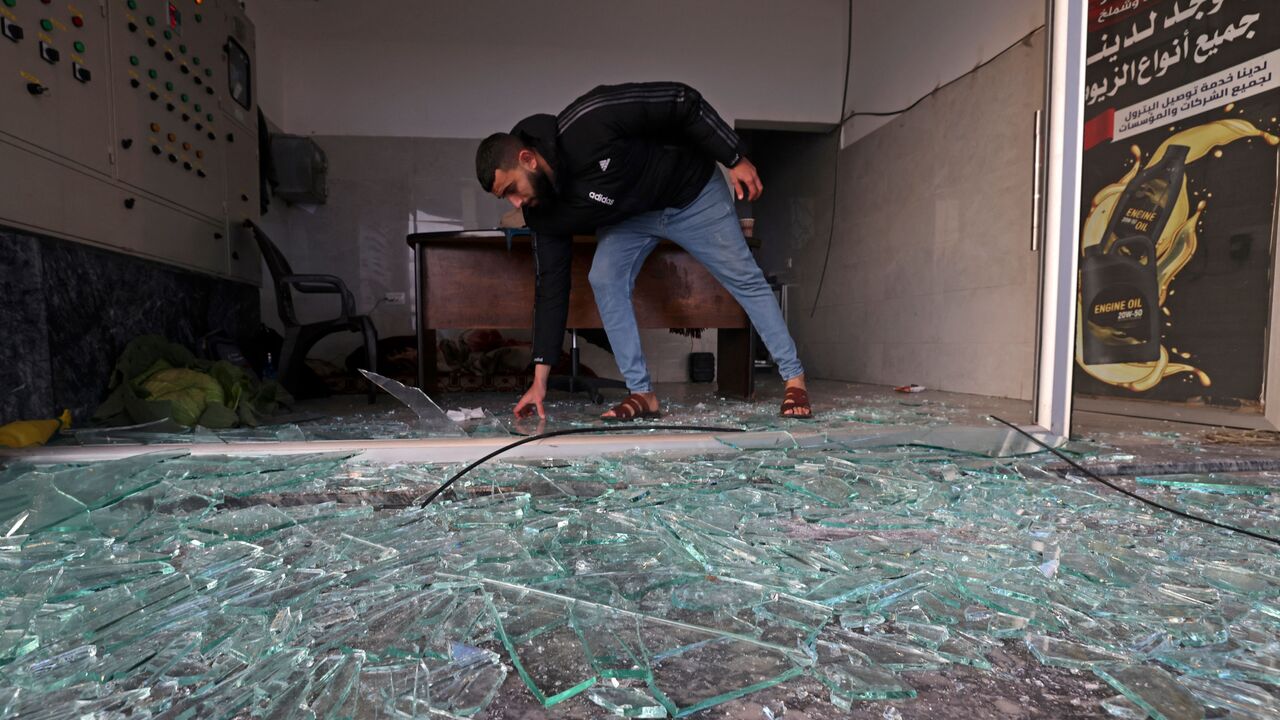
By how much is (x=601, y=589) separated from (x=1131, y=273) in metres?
2.67

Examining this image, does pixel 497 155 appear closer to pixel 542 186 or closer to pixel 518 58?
pixel 542 186

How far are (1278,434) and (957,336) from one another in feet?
6.31

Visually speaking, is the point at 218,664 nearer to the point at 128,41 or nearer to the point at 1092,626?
the point at 1092,626

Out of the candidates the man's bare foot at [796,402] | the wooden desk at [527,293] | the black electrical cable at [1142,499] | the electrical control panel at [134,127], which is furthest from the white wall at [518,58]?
the black electrical cable at [1142,499]

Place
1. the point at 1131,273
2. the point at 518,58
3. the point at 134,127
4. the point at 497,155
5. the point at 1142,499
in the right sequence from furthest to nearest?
the point at 518,58
the point at 134,127
the point at 1131,273
the point at 497,155
the point at 1142,499

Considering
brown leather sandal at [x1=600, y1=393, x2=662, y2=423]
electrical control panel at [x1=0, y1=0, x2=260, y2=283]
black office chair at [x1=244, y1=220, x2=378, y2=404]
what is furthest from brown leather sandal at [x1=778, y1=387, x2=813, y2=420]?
electrical control panel at [x1=0, y1=0, x2=260, y2=283]

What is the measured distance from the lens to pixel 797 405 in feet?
7.27

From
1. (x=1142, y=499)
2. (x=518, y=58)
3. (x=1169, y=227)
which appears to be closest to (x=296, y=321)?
(x=518, y=58)

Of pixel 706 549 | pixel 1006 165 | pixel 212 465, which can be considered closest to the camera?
pixel 706 549

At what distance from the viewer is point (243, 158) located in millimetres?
3719

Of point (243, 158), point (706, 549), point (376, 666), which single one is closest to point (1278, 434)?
point (706, 549)

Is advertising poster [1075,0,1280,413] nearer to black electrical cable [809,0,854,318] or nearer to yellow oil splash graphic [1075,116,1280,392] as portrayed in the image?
yellow oil splash graphic [1075,116,1280,392]

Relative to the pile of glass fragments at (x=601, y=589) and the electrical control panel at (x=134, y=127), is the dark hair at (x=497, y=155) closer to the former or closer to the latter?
the pile of glass fragments at (x=601, y=589)

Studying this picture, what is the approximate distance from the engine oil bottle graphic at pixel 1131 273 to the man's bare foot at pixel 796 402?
1352mm
